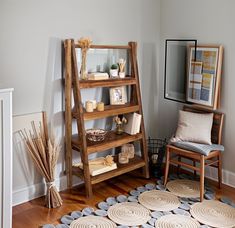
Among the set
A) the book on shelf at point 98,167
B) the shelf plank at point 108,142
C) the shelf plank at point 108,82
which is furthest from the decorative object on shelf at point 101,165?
the shelf plank at point 108,82

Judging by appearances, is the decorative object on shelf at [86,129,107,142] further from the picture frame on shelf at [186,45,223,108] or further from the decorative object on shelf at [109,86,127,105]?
the picture frame on shelf at [186,45,223,108]

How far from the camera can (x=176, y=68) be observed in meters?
3.89

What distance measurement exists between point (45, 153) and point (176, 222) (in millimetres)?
1268

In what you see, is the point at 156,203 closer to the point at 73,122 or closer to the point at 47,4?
the point at 73,122

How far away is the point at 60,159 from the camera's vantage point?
3.41 meters

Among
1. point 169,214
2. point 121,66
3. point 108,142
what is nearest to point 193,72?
point 121,66

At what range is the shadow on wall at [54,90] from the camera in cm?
317

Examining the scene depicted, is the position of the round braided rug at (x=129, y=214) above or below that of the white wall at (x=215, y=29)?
below

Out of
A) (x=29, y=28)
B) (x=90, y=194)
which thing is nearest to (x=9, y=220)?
(x=90, y=194)

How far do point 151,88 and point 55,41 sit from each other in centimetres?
143

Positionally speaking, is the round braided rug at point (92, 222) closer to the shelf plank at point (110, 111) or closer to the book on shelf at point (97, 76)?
the shelf plank at point (110, 111)

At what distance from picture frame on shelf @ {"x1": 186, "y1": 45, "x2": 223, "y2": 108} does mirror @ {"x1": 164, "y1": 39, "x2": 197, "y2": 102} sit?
Result: 73mm

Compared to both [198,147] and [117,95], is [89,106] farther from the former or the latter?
[198,147]

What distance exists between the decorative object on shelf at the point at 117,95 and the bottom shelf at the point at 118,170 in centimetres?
63
